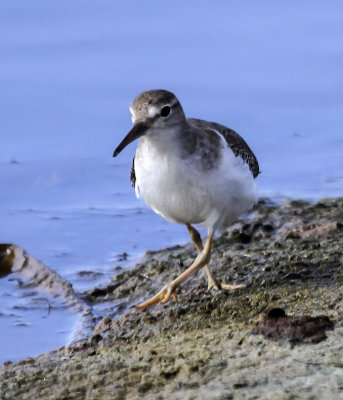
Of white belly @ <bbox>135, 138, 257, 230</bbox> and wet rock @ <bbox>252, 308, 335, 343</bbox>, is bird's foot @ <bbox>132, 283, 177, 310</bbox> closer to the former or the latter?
white belly @ <bbox>135, 138, 257, 230</bbox>

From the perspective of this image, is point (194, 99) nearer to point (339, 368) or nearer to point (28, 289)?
point (28, 289)

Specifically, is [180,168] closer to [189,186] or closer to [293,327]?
[189,186]

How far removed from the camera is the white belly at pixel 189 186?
5672mm

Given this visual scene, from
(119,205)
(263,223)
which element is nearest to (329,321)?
(263,223)

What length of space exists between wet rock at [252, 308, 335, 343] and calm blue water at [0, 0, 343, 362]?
289 centimetres

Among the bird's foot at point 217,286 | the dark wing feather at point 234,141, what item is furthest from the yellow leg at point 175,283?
the dark wing feather at point 234,141

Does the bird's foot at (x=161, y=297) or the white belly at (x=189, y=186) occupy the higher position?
the white belly at (x=189, y=186)

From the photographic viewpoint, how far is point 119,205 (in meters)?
8.89

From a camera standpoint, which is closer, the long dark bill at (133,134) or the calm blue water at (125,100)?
the long dark bill at (133,134)

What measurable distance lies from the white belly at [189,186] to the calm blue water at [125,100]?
1731mm

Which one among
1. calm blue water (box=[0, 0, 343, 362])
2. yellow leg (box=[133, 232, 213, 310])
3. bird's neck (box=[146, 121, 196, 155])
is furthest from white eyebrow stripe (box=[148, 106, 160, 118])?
calm blue water (box=[0, 0, 343, 362])

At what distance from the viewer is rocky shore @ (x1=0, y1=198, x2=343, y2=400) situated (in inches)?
161

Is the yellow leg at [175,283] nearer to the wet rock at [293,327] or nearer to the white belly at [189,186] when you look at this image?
the white belly at [189,186]

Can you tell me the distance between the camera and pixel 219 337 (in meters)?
4.77
